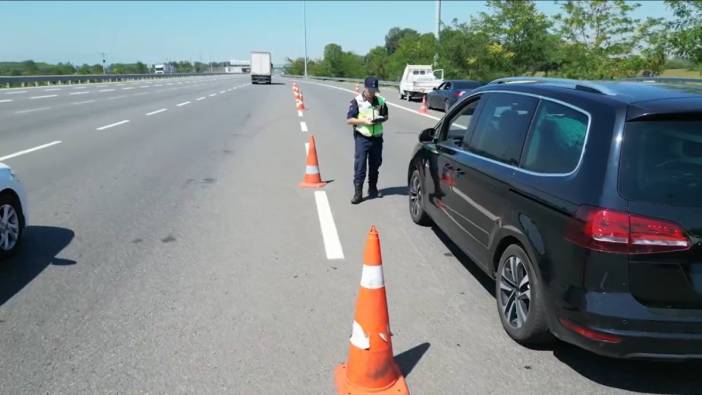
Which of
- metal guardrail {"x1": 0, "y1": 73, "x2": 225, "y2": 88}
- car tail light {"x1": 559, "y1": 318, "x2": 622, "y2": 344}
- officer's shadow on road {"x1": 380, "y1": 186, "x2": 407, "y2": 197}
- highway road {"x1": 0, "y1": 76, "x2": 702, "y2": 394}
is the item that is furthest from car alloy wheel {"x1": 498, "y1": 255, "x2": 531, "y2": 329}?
metal guardrail {"x1": 0, "y1": 73, "x2": 225, "y2": 88}

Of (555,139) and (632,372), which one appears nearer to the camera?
(632,372)

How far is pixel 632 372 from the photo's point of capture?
328 cm

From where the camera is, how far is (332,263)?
5.03 metres

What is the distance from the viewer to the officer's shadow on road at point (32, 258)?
4398 millimetres

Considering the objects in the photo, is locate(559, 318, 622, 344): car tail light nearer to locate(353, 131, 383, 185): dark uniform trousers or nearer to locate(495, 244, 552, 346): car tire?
locate(495, 244, 552, 346): car tire

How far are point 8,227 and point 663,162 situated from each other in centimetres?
521

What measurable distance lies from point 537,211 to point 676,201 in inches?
29.0

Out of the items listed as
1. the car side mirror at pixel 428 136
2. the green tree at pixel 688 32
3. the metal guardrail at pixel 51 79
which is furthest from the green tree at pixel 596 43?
the metal guardrail at pixel 51 79

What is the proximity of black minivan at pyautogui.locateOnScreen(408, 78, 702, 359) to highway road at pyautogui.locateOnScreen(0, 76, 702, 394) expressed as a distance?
46 centimetres

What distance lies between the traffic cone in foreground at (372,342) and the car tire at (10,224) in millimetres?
3603

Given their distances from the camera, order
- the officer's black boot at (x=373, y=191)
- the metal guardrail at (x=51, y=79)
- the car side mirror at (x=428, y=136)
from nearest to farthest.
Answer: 1. the car side mirror at (x=428, y=136)
2. the officer's black boot at (x=373, y=191)
3. the metal guardrail at (x=51, y=79)

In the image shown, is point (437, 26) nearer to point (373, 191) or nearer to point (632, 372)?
point (373, 191)

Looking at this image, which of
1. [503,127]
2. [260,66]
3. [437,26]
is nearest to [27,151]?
[503,127]

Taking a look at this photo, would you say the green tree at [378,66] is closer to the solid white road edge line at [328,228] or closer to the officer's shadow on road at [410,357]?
the solid white road edge line at [328,228]
